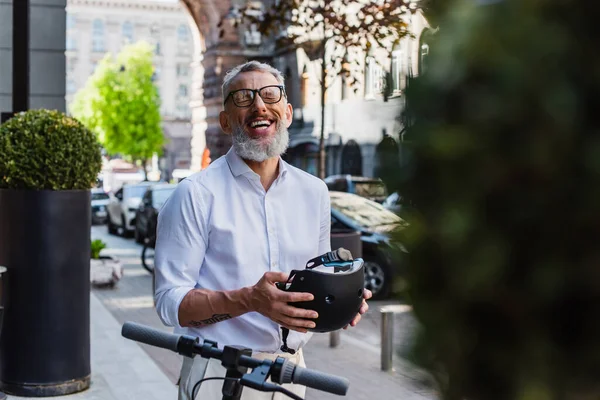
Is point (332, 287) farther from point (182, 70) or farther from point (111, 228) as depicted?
point (182, 70)

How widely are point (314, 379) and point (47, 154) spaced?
512cm

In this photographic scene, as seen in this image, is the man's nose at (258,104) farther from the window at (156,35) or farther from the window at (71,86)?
the window at (156,35)

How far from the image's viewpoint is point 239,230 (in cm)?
297

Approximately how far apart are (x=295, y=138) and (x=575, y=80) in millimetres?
42653

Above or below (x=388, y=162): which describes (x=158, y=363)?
below

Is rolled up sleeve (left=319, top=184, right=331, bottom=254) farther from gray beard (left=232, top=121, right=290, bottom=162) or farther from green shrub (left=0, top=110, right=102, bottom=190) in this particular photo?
green shrub (left=0, top=110, right=102, bottom=190)

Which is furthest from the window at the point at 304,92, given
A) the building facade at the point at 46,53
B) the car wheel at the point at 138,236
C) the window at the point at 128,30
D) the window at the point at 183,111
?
the window at the point at 128,30

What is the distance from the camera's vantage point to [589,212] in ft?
2.52

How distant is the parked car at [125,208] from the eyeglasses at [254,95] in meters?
23.3

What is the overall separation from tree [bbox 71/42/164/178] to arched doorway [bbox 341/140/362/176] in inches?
1441

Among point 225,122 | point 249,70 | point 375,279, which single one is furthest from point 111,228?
point 249,70

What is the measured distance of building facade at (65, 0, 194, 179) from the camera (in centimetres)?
9125

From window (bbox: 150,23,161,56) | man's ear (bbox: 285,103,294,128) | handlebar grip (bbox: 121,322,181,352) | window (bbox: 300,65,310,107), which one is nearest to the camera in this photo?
handlebar grip (bbox: 121,322,181,352)

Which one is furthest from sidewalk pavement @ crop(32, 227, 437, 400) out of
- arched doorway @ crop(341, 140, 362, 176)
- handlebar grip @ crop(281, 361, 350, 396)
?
arched doorway @ crop(341, 140, 362, 176)
